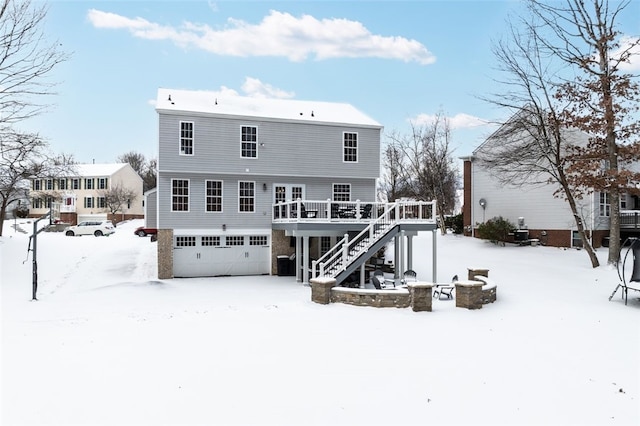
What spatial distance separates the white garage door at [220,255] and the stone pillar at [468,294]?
1069cm

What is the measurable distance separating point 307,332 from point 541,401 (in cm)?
469

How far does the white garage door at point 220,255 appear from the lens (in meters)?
20.3

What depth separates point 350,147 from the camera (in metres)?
22.1

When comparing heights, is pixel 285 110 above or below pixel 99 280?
above

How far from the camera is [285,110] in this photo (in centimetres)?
2278

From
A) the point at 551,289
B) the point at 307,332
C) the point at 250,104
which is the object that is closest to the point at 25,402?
the point at 307,332

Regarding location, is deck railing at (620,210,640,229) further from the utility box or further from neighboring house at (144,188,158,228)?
neighboring house at (144,188,158,228)

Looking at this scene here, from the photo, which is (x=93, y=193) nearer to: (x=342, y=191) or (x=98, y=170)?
(x=98, y=170)

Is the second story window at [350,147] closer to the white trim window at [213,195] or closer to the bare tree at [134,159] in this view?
the white trim window at [213,195]

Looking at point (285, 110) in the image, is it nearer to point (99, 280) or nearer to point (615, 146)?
point (99, 280)

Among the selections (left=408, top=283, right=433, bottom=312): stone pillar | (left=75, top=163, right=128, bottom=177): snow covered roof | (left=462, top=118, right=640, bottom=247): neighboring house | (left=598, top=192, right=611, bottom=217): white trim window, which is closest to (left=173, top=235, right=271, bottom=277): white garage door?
(left=408, top=283, right=433, bottom=312): stone pillar

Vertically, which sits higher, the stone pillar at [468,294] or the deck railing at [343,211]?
the deck railing at [343,211]

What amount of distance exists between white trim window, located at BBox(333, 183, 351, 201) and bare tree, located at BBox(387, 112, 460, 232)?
48.4 ft

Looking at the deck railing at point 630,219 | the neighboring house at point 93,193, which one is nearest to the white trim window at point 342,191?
the deck railing at point 630,219
